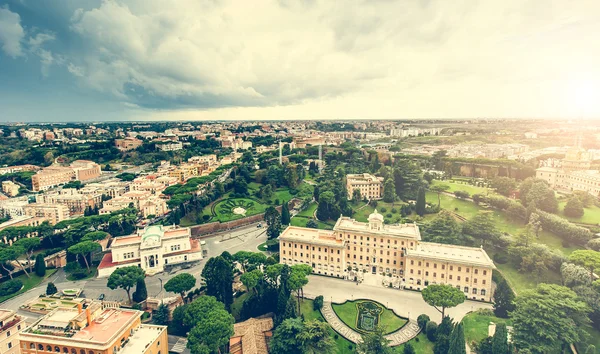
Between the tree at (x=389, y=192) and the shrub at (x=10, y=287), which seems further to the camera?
the tree at (x=389, y=192)

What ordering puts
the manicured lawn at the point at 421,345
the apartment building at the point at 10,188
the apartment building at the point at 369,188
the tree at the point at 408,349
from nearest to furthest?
the tree at the point at 408,349 → the manicured lawn at the point at 421,345 → the apartment building at the point at 369,188 → the apartment building at the point at 10,188

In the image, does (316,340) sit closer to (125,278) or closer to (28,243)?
(125,278)

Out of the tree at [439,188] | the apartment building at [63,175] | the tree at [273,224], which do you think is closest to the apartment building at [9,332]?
the tree at [273,224]

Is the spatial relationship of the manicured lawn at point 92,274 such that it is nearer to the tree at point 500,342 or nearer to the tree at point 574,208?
the tree at point 500,342

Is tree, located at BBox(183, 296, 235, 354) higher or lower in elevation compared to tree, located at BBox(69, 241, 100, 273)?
lower

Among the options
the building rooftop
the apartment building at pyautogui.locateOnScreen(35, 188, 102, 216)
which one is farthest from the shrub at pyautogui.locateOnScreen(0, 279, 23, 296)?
the building rooftop

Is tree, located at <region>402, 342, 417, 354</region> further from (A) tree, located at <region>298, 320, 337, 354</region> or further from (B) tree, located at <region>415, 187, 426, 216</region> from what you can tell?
(B) tree, located at <region>415, 187, 426, 216</region>
